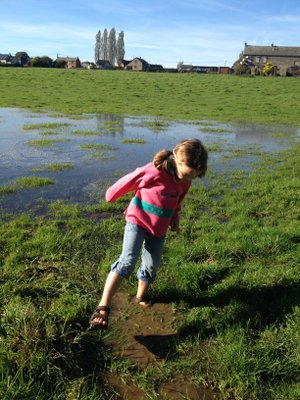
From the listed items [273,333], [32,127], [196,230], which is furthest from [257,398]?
[32,127]

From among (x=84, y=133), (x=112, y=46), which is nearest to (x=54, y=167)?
(x=84, y=133)

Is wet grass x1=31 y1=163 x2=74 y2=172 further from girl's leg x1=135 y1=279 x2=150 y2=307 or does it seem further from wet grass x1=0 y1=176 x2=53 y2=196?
girl's leg x1=135 y1=279 x2=150 y2=307

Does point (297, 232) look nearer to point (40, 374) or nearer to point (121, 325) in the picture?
point (121, 325)

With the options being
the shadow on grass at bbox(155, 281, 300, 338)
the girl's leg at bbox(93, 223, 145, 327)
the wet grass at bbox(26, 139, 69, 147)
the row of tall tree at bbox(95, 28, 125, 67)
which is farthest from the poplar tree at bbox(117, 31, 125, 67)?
the girl's leg at bbox(93, 223, 145, 327)

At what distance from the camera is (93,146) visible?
43.0 feet

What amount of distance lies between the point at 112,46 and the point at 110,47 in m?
0.79

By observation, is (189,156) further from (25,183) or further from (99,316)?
(25,183)

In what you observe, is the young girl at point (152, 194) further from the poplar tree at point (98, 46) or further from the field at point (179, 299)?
the poplar tree at point (98, 46)

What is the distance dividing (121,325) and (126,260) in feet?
2.26

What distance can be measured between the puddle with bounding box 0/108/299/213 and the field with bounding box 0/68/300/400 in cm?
124

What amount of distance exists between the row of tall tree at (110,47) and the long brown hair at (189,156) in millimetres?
143692

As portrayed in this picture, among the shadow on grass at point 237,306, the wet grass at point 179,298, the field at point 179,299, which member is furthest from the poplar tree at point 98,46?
the shadow on grass at point 237,306

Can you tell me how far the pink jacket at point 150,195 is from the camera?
386 centimetres

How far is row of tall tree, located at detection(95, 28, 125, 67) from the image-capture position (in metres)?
141
